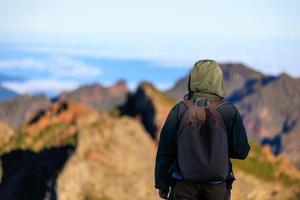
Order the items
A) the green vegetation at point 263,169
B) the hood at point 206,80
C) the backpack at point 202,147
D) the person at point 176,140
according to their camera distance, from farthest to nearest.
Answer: the green vegetation at point 263,169 → the hood at point 206,80 → the person at point 176,140 → the backpack at point 202,147

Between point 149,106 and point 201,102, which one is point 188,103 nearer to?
point 201,102

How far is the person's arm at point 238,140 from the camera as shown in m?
11.0

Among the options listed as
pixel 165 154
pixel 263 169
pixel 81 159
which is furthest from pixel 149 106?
pixel 165 154

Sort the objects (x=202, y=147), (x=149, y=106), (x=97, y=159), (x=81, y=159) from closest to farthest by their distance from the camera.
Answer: (x=202, y=147) < (x=81, y=159) < (x=97, y=159) < (x=149, y=106)

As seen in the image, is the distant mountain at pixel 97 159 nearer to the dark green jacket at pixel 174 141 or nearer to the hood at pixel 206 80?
the dark green jacket at pixel 174 141

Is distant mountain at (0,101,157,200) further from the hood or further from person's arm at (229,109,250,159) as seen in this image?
the hood

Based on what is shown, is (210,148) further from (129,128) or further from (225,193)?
(129,128)

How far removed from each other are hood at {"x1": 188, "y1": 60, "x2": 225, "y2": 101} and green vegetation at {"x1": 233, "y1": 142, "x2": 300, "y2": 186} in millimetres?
102729

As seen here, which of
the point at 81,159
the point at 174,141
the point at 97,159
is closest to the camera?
the point at 174,141

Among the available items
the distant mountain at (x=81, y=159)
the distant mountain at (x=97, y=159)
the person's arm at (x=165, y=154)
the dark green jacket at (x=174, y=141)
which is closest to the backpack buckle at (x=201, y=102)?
the dark green jacket at (x=174, y=141)

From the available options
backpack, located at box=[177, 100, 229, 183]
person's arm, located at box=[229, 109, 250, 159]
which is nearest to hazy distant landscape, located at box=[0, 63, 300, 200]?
person's arm, located at box=[229, 109, 250, 159]

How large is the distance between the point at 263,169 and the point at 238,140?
109m

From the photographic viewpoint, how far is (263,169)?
118562 millimetres

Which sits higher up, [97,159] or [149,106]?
[97,159]
